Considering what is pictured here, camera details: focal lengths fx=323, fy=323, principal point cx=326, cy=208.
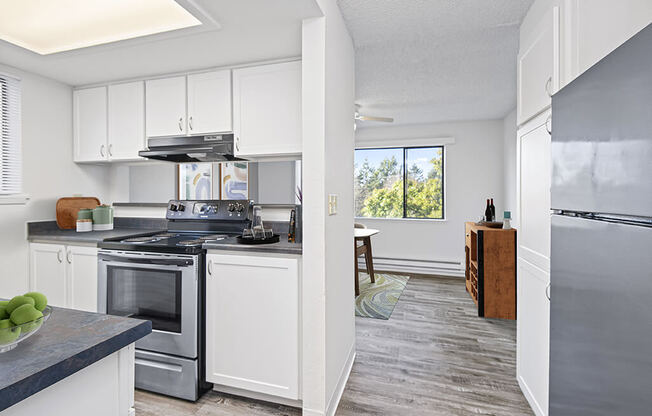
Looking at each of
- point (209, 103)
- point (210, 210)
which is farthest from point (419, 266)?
point (209, 103)

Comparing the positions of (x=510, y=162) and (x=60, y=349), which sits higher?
(x=510, y=162)

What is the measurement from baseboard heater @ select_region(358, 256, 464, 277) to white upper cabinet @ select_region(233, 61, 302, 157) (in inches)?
143

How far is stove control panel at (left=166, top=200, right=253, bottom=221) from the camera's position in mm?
2451

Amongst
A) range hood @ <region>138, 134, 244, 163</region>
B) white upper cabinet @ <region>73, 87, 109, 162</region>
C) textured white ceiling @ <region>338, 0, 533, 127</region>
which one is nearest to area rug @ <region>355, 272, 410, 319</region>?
range hood @ <region>138, 134, 244, 163</region>

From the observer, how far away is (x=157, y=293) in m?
2.02

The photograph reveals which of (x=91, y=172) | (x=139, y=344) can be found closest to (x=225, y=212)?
(x=139, y=344)

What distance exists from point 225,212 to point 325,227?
1.11 meters

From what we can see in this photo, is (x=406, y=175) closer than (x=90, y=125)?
No

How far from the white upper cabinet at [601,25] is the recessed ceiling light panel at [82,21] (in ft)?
6.10

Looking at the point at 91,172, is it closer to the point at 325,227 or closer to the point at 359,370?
the point at 325,227

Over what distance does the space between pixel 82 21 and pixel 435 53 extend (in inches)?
98.6

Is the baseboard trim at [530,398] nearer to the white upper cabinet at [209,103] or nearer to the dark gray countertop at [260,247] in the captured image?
the dark gray countertop at [260,247]

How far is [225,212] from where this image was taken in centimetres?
249

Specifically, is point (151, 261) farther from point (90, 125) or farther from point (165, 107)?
point (90, 125)
